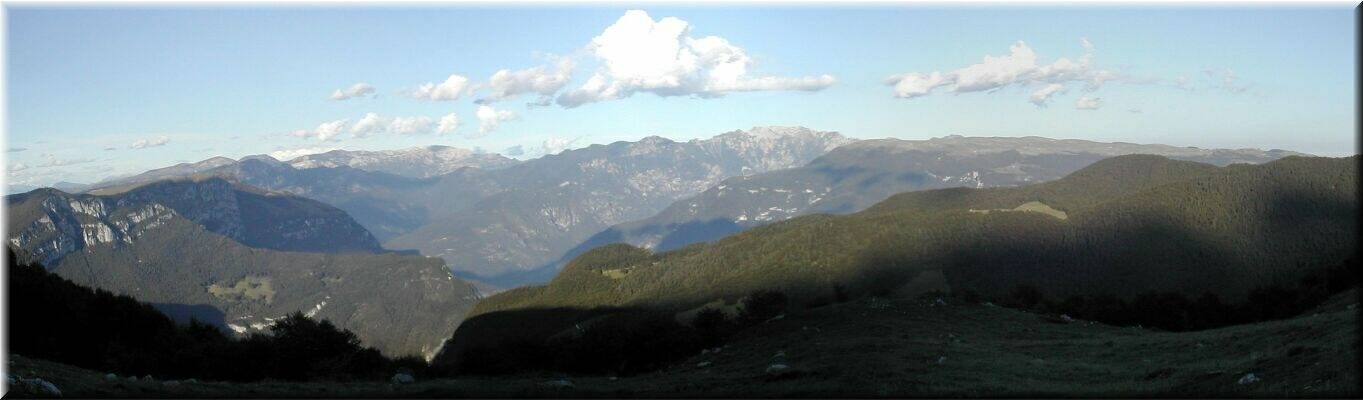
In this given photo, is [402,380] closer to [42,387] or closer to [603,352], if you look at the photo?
[42,387]

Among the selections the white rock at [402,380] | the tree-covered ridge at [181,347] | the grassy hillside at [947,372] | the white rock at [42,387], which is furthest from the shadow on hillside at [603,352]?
the white rock at [42,387]

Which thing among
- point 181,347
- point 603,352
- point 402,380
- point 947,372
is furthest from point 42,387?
point 181,347

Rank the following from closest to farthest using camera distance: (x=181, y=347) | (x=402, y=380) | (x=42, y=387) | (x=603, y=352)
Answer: (x=42, y=387)
(x=402, y=380)
(x=603, y=352)
(x=181, y=347)

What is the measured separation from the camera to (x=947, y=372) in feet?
118

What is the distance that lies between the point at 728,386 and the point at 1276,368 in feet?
61.9

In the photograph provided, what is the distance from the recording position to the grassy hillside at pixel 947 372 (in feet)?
89.4

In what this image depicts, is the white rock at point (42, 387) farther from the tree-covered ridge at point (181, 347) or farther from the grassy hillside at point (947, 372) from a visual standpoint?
the tree-covered ridge at point (181, 347)

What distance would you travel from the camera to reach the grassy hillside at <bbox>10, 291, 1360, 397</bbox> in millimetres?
27234

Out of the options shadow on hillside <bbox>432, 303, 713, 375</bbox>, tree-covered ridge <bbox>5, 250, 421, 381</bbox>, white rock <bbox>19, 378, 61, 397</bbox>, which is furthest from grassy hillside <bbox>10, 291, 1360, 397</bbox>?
tree-covered ridge <bbox>5, 250, 421, 381</bbox>

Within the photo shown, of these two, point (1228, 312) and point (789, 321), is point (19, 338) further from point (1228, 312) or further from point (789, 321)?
point (1228, 312)

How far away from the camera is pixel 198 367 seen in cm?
4844

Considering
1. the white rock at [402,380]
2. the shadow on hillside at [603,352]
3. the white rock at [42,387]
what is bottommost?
the shadow on hillside at [603,352]

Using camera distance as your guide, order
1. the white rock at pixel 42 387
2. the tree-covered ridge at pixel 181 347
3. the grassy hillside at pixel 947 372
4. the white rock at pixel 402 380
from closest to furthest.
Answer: the white rock at pixel 42 387
the grassy hillside at pixel 947 372
the white rock at pixel 402 380
the tree-covered ridge at pixel 181 347

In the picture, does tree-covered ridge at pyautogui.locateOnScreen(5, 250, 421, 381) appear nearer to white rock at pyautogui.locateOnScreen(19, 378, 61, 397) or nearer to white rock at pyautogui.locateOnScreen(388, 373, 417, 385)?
white rock at pyautogui.locateOnScreen(388, 373, 417, 385)
